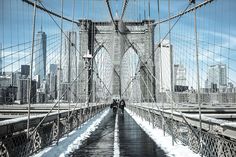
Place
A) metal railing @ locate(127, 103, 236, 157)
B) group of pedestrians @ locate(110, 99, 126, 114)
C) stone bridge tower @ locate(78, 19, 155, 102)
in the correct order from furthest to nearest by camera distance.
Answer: stone bridge tower @ locate(78, 19, 155, 102), group of pedestrians @ locate(110, 99, 126, 114), metal railing @ locate(127, 103, 236, 157)

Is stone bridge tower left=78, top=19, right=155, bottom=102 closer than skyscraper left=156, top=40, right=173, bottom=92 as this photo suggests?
No

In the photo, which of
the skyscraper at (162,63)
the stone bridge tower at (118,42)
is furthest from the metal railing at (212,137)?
the stone bridge tower at (118,42)

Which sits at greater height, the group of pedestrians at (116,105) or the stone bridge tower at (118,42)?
the stone bridge tower at (118,42)

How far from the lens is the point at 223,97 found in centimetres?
3762

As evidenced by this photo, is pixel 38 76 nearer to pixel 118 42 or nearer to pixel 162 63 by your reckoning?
pixel 162 63

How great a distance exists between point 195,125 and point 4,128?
4403 mm

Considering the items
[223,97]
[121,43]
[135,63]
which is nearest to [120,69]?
[121,43]

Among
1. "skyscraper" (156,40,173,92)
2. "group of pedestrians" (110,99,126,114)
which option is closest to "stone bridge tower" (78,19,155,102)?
"group of pedestrians" (110,99,126,114)

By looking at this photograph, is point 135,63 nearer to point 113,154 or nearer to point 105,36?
point 105,36

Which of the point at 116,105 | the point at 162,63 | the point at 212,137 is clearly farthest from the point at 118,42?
the point at 212,137

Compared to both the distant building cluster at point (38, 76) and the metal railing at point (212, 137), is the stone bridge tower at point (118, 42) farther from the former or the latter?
the metal railing at point (212, 137)

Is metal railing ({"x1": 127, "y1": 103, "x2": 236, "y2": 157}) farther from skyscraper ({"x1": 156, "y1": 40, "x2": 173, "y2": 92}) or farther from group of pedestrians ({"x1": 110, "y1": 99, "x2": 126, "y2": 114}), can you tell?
group of pedestrians ({"x1": 110, "y1": 99, "x2": 126, "y2": 114})

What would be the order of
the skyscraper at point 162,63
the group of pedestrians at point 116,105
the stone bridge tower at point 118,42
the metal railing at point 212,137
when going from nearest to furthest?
the metal railing at point 212,137 < the skyscraper at point 162,63 < the group of pedestrians at point 116,105 < the stone bridge tower at point 118,42

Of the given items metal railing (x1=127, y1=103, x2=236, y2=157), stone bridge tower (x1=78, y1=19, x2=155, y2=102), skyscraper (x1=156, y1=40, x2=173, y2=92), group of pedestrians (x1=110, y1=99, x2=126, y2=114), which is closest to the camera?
metal railing (x1=127, y1=103, x2=236, y2=157)
